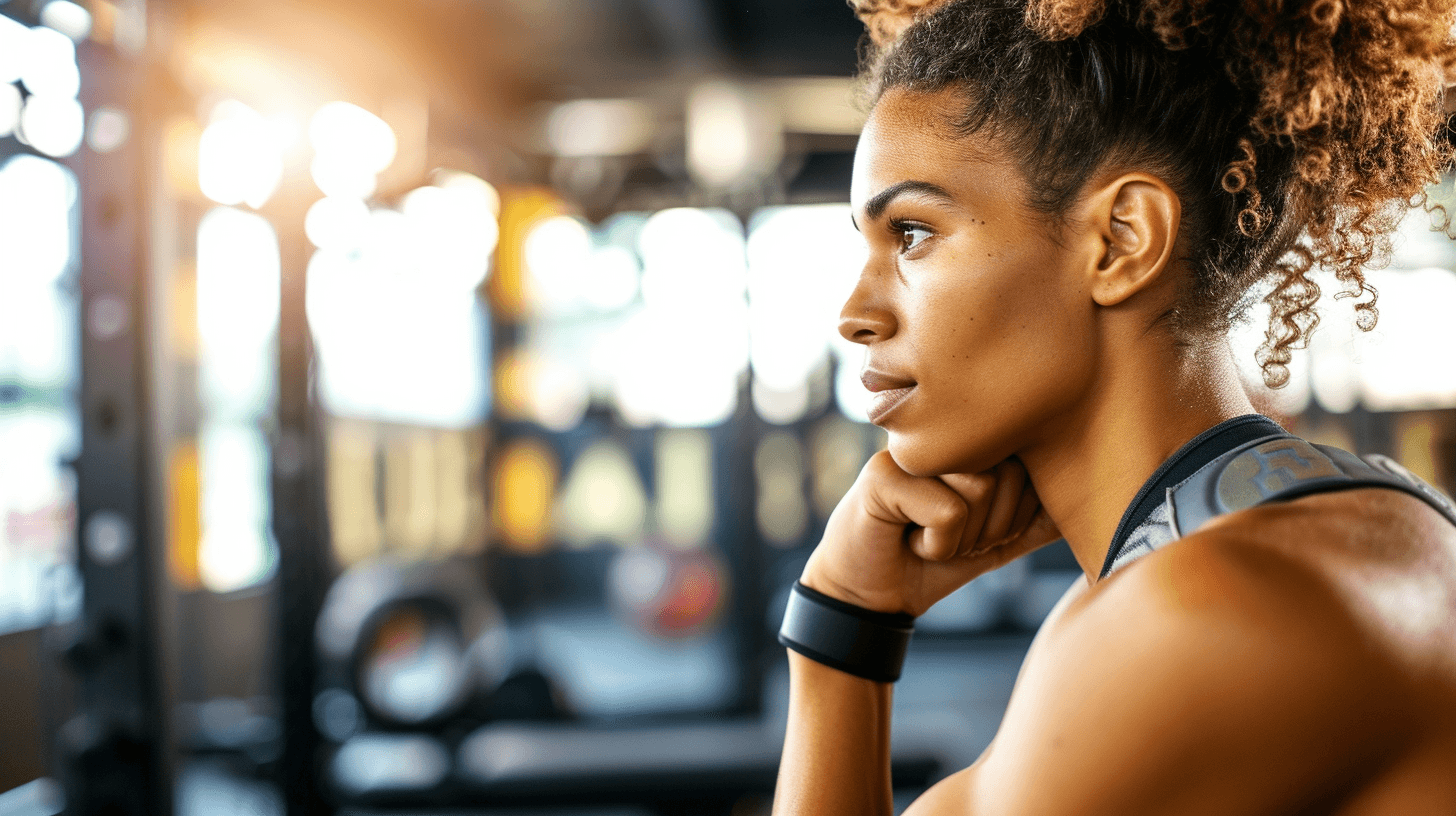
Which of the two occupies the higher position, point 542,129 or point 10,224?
point 542,129

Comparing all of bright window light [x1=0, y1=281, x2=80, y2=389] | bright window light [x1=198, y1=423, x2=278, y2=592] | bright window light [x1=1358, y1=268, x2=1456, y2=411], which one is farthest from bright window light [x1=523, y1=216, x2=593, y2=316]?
bright window light [x1=1358, y1=268, x2=1456, y2=411]

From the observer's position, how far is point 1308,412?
4.77m

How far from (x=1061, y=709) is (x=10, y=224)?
9.76ft

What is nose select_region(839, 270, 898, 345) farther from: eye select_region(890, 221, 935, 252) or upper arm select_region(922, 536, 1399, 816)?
upper arm select_region(922, 536, 1399, 816)

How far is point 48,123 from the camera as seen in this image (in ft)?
8.11

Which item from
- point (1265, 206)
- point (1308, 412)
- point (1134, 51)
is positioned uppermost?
point (1134, 51)

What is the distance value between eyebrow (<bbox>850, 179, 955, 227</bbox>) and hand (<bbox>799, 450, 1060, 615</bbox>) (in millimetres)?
254

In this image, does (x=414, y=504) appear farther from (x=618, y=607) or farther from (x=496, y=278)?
(x=618, y=607)

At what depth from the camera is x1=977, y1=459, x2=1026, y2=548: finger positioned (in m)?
0.90

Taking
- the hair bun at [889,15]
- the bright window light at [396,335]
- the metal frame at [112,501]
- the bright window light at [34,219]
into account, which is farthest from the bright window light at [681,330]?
the hair bun at [889,15]

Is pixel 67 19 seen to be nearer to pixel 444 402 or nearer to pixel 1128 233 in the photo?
pixel 1128 233

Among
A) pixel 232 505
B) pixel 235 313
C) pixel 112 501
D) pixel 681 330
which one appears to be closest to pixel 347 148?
pixel 235 313

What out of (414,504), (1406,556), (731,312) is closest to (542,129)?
(731,312)

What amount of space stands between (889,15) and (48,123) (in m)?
2.44
